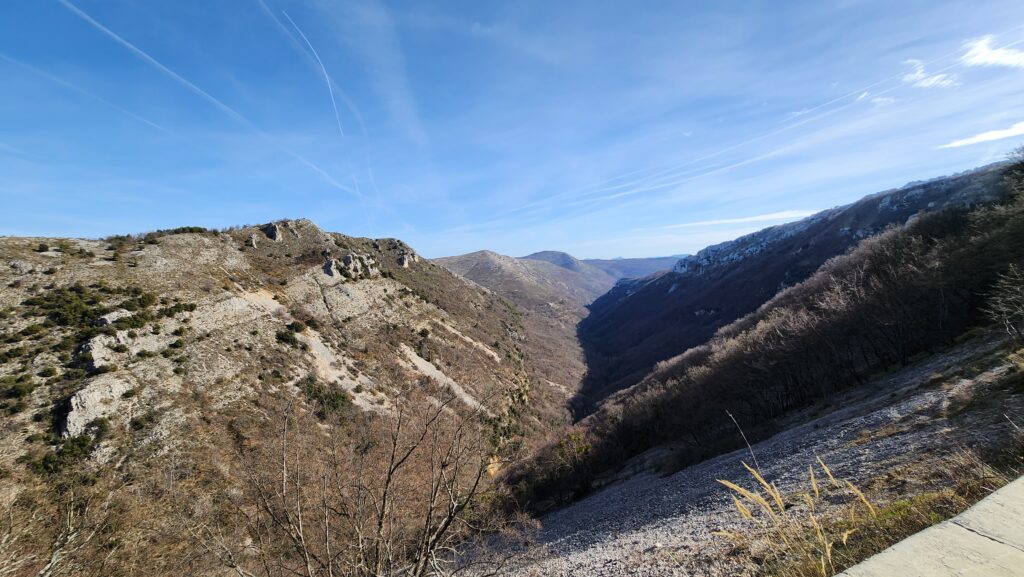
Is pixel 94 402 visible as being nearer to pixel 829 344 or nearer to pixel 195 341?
pixel 195 341

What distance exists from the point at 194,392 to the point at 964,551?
4263 centimetres

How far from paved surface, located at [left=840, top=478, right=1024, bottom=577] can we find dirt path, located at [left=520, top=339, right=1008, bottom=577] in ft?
34.7

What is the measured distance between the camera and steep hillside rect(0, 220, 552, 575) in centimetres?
1252

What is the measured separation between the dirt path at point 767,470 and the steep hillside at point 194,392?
9.03 meters

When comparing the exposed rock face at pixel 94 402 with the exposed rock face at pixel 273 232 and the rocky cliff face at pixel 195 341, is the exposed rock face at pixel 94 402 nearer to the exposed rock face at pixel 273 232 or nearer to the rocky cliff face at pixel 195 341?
the rocky cliff face at pixel 195 341

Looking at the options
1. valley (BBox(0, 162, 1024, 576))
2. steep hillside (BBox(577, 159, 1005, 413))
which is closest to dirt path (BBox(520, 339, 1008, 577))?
valley (BBox(0, 162, 1024, 576))

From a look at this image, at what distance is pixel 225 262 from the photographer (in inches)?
1972

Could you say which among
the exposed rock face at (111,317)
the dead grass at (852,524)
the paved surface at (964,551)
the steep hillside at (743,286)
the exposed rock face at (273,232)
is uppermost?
the exposed rock face at (273,232)

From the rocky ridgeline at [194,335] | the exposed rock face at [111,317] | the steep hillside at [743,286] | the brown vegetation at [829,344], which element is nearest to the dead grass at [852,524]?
the rocky ridgeline at [194,335]

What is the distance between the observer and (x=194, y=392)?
1229 inches

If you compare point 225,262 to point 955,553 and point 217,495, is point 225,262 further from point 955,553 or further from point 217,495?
point 955,553

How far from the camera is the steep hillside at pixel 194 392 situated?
41.1 feet

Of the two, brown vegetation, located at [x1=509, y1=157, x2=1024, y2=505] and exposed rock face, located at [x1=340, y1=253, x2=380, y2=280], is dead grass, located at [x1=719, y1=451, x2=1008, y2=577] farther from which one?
exposed rock face, located at [x1=340, y1=253, x2=380, y2=280]

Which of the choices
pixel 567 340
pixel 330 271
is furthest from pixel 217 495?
pixel 567 340
